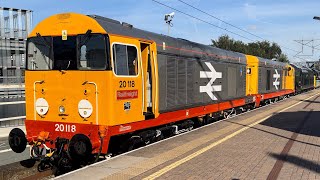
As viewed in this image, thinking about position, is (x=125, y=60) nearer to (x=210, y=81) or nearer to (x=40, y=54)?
(x=40, y=54)

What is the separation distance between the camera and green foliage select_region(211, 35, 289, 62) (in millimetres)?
82875

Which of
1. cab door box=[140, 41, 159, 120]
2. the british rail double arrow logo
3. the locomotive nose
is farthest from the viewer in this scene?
the british rail double arrow logo

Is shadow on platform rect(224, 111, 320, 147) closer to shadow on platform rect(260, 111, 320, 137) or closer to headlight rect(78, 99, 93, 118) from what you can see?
shadow on platform rect(260, 111, 320, 137)

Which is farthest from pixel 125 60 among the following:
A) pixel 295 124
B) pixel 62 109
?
pixel 295 124

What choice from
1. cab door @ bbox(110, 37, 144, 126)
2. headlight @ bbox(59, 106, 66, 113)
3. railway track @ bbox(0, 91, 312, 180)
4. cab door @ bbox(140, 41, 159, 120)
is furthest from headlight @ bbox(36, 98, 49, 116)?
cab door @ bbox(140, 41, 159, 120)

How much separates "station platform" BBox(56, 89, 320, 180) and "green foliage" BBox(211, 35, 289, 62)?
72213 mm

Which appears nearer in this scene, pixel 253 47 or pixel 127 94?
pixel 127 94

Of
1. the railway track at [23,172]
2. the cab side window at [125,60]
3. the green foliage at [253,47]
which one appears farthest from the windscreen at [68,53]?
the green foliage at [253,47]

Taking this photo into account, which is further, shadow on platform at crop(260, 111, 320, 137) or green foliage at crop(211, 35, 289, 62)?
green foliage at crop(211, 35, 289, 62)

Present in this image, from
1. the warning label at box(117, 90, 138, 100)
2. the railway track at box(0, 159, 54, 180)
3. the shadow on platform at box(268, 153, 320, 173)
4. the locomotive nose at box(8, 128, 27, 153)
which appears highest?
the warning label at box(117, 90, 138, 100)

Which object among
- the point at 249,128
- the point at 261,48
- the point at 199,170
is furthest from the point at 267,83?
the point at 261,48

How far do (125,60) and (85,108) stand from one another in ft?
4.63

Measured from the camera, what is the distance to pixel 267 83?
79.5 ft

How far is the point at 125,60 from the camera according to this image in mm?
8148
